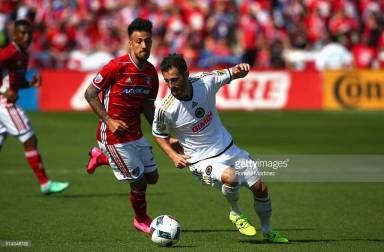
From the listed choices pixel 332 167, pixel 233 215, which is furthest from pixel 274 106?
pixel 233 215

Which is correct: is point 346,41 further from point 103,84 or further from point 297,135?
point 103,84

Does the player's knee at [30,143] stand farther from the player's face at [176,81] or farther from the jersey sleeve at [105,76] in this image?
the player's face at [176,81]

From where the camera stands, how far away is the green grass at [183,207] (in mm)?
9711

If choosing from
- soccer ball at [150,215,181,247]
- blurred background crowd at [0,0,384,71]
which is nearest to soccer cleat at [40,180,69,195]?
soccer ball at [150,215,181,247]

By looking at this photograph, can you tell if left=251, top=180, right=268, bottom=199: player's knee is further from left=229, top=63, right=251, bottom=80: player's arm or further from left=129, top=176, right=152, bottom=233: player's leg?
left=129, top=176, right=152, bottom=233: player's leg

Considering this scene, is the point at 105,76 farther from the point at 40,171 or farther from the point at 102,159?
the point at 40,171

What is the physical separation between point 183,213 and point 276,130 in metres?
11.2

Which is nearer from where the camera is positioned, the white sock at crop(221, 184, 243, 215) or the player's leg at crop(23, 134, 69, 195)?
the white sock at crop(221, 184, 243, 215)

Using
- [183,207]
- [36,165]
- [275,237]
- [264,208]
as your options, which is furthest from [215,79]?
[36,165]

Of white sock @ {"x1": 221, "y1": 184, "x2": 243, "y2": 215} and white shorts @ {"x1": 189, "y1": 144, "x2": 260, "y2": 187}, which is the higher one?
white shorts @ {"x1": 189, "y1": 144, "x2": 260, "y2": 187}

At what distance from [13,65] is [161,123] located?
14.5 ft

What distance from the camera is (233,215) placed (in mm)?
10211

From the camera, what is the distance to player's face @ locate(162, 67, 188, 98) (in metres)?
9.24

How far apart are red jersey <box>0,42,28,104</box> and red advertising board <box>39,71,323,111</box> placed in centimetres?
1328
